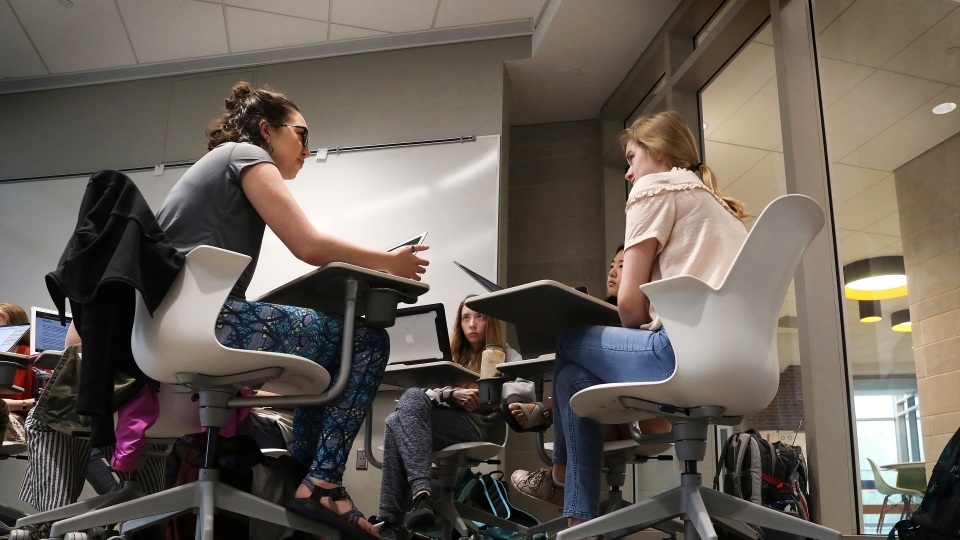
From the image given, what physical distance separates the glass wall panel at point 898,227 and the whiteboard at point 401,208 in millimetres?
1920

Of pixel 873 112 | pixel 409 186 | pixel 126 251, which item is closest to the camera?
pixel 126 251

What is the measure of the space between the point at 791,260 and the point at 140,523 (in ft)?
5.04

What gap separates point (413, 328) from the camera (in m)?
3.02

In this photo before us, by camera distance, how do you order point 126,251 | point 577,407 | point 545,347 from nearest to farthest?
point 126,251 < point 577,407 < point 545,347

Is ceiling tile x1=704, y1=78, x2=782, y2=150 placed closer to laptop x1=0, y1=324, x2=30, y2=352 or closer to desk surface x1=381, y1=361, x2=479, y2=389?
desk surface x1=381, y1=361, x2=479, y2=389

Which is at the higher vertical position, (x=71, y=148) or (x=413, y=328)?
(x=71, y=148)

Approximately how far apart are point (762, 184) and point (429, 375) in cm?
186

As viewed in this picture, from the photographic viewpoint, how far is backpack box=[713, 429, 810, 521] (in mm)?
2672

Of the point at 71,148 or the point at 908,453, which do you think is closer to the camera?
the point at 908,453

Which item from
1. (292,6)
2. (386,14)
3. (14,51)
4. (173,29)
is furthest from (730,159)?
(14,51)

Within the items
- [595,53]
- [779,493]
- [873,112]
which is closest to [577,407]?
[779,493]

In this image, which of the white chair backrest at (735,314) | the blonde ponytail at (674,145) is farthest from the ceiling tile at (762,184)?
the white chair backrest at (735,314)

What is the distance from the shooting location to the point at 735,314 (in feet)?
5.13

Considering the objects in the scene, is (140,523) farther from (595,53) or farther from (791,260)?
(595,53)
